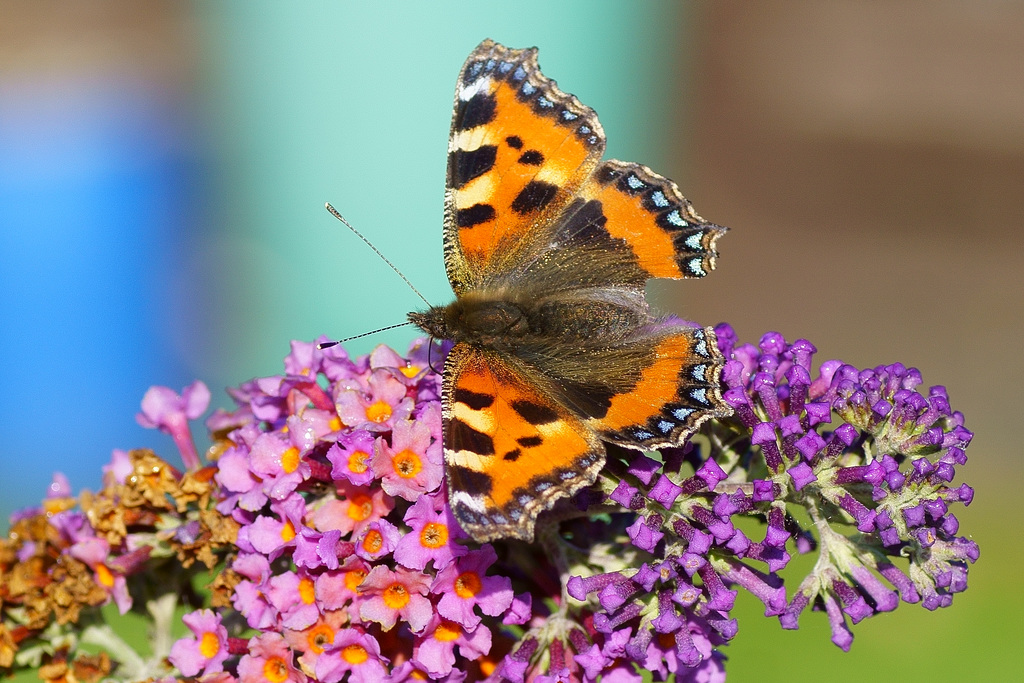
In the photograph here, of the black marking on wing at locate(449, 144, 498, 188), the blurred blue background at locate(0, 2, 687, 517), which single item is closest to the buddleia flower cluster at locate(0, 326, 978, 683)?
the black marking on wing at locate(449, 144, 498, 188)

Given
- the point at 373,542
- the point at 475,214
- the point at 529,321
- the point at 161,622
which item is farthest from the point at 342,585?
the point at 475,214

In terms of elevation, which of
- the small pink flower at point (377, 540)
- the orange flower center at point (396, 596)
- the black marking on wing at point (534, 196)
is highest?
the black marking on wing at point (534, 196)

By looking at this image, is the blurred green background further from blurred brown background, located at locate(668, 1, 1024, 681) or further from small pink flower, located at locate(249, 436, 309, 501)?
small pink flower, located at locate(249, 436, 309, 501)

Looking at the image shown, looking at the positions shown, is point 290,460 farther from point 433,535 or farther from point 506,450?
point 506,450

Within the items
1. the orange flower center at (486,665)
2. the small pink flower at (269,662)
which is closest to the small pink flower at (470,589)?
the orange flower center at (486,665)

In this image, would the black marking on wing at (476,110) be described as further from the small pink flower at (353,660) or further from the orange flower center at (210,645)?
the orange flower center at (210,645)
